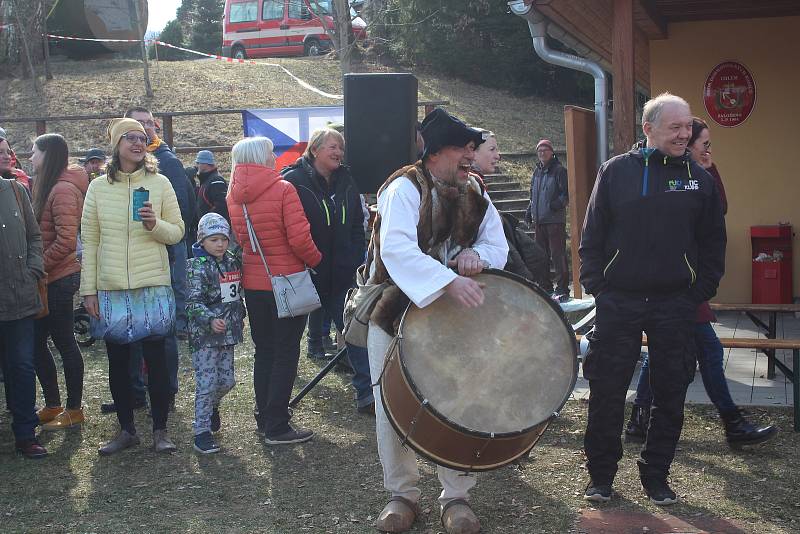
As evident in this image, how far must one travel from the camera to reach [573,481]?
510 cm

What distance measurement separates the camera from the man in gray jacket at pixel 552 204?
12586 mm

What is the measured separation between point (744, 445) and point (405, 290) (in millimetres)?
2531

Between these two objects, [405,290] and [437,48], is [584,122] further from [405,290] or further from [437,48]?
[437,48]

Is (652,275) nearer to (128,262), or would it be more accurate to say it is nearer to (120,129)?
(128,262)

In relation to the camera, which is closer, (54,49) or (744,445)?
(744,445)

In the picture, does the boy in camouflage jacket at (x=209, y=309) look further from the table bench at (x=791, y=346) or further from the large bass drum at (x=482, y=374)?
the table bench at (x=791, y=346)

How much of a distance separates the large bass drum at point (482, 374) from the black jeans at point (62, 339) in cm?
301

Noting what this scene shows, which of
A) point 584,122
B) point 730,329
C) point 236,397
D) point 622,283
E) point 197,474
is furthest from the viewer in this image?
point 730,329

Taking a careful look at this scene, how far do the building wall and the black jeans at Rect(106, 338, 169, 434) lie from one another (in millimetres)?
6412

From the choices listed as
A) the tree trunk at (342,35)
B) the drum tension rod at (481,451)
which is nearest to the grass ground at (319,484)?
the drum tension rod at (481,451)

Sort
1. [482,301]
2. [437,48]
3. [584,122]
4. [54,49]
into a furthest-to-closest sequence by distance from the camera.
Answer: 1. [54,49]
2. [437,48]
3. [584,122]
4. [482,301]

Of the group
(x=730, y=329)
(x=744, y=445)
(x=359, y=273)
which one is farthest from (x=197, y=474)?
Result: (x=730, y=329)

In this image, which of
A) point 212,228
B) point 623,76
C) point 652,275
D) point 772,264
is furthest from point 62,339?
point 772,264

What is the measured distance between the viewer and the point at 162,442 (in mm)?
5816
